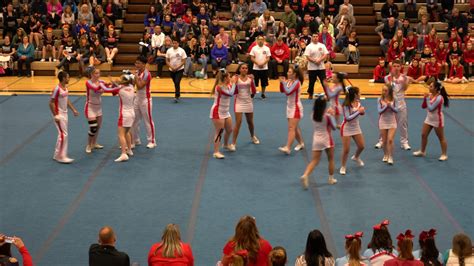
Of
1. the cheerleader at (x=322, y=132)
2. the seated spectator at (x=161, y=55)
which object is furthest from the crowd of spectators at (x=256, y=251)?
the seated spectator at (x=161, y=55)

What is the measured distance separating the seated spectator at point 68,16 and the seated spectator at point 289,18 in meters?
6.74

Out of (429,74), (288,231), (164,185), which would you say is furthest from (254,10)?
(288,231)

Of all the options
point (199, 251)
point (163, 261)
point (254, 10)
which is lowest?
point (199, 251)

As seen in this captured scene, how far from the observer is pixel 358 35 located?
967 inches

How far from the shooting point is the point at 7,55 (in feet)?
73.9

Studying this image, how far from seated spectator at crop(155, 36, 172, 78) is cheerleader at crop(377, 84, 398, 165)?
33.6 feet

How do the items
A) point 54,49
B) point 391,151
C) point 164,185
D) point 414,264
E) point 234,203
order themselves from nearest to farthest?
point 414,264
point 234,203
point 164,185
point 391,151
point 54,49

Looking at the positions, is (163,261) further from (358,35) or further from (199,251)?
(358,35)

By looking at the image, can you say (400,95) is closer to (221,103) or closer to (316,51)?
(221,103)

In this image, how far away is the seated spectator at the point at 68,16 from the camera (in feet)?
79.4

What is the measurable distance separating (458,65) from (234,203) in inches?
496

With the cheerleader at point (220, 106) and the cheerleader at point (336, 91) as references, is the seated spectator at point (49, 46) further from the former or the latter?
the cheerleader at point (336, 91)

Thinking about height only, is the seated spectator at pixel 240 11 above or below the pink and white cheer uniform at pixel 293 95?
above

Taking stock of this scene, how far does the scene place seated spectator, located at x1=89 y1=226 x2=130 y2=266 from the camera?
744cm
